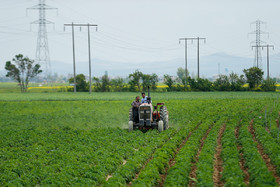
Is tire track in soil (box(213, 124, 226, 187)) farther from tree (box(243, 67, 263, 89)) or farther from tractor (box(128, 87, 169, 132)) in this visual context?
tree (box(243, 67, 263, 89))

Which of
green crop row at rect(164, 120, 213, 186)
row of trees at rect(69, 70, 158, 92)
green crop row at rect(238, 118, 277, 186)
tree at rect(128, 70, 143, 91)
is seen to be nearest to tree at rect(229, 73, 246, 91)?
row of trees at rect(69, 70, 158, 92)

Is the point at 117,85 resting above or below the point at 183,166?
above

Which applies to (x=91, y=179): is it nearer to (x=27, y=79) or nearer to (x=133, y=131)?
(x=133, y=131)

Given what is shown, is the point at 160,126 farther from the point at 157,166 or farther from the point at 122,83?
the point at 122,83

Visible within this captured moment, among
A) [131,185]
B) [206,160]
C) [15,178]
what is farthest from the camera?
[206,160]

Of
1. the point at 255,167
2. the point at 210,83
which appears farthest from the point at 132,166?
the point at 210,83

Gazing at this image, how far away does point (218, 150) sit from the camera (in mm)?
17688

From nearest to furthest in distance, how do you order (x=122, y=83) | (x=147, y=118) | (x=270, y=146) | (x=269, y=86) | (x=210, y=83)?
(x=270, y=146)
(x=147, y=118)
(x=269, y=86)
(x=210, y=83)
(x=122, y=83)

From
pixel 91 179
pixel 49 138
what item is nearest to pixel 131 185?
pixel 91 179

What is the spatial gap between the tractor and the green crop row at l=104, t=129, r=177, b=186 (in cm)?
334

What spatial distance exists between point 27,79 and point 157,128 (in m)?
89.7

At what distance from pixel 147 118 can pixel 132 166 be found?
8896 mm

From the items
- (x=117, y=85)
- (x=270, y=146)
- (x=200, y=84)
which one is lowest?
(x=270, y=146)

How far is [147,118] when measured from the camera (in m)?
23.0
